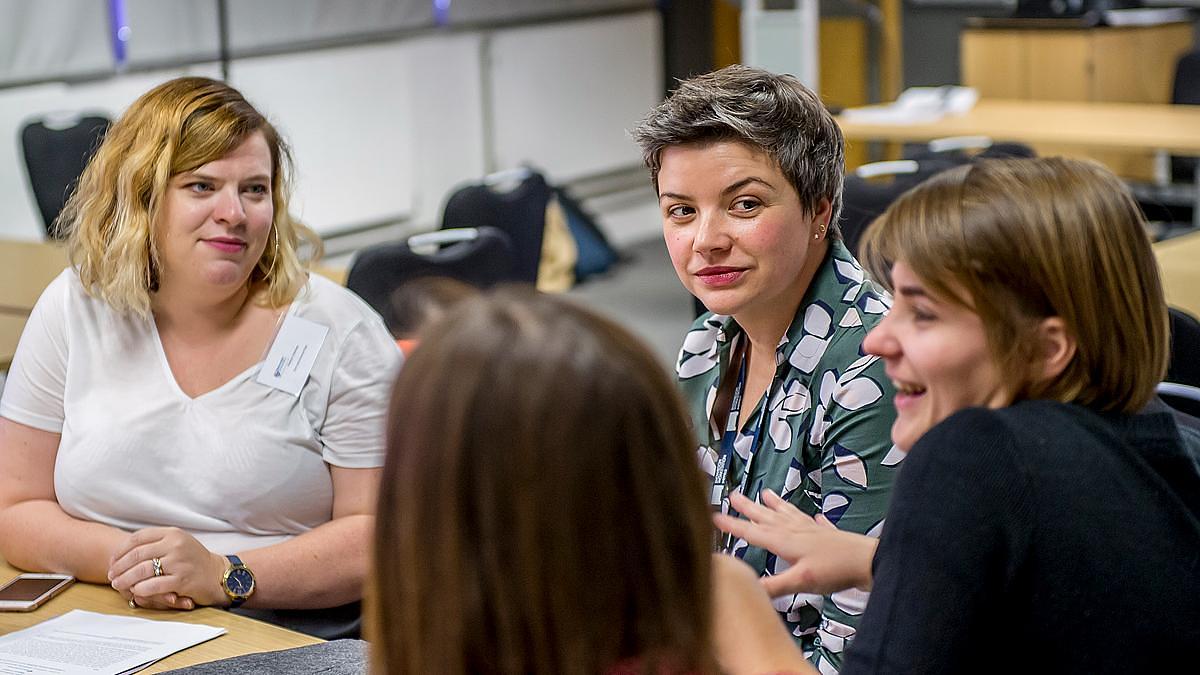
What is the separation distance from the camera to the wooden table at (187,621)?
1.69 m

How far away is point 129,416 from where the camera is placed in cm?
209

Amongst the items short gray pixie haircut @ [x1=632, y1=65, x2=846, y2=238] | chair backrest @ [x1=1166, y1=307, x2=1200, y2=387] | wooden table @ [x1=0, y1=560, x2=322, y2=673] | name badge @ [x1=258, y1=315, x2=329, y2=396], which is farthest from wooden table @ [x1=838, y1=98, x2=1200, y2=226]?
wooden table @ [x1=0, y1=560, x2=322, y2=673]

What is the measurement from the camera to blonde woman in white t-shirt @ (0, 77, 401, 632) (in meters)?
2.07

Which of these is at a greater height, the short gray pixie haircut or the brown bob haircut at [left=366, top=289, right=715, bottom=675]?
the short gray pixie haircut

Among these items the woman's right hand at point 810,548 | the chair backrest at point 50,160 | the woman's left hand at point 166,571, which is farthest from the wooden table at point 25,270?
the woman's right hand at point 810,548

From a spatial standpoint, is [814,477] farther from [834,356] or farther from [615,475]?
[615,475]

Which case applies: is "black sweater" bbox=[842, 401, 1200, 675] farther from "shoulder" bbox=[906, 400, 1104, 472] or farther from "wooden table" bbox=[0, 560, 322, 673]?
"wooden table" bbox=[0, 560, 322, 673]

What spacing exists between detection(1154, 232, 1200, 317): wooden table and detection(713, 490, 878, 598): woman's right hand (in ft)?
6.07

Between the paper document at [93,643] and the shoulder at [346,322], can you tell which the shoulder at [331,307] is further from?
the paper document at [93,643]

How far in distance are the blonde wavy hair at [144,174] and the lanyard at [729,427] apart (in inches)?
28.8

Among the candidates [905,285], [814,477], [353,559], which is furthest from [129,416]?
[905,285]

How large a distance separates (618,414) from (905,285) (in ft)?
1.50

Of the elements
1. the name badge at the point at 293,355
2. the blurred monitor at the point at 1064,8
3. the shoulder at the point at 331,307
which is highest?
the blurred monitor at the point at 1064,8

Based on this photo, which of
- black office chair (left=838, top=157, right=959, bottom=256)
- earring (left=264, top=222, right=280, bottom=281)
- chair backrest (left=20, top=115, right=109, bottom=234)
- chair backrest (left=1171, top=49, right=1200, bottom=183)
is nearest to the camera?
earring (left=264, top=222, right=280, bottom=281)
